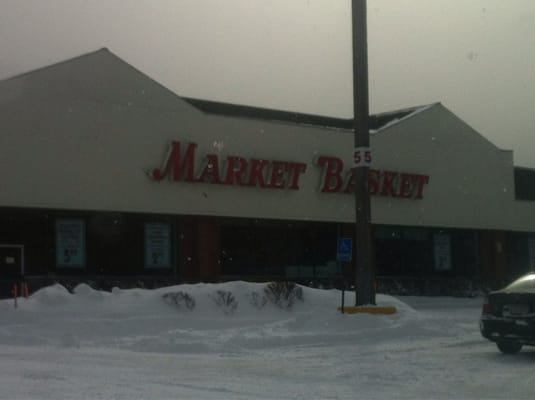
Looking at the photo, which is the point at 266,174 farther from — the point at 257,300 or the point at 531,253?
the point at 531,253

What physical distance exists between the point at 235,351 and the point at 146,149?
17.7m

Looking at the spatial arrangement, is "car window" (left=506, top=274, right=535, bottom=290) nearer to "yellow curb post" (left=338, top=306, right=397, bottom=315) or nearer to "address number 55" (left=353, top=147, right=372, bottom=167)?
"yellow curb post" (left=338, top=306, right=397, bottom=315)

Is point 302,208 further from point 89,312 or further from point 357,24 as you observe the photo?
point 89,312

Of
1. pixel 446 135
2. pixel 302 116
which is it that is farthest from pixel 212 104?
pixel 446 135

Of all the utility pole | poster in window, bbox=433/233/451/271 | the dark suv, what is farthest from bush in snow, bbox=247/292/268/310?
poster in window, bbox=433/233/451/271

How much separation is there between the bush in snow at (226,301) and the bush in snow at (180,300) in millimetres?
599

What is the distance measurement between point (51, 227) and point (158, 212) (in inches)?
149

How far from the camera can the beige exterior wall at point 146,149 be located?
102ft

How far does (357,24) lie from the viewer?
23203 millimetres

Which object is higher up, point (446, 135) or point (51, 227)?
point (446, 135)

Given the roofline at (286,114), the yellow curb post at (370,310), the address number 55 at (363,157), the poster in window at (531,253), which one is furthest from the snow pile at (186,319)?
the poster in window at (531,253)

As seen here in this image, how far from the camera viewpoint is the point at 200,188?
116 feet

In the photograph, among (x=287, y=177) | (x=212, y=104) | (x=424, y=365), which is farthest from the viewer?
(x=212, y=104)

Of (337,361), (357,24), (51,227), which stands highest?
(357,24)
